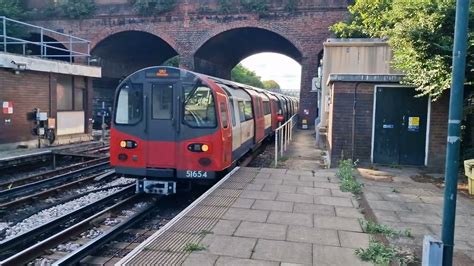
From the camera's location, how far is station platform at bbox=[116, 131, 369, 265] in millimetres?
4789

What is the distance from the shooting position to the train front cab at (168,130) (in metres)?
8.48

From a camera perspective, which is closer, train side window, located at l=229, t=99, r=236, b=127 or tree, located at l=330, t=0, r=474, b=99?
tree, located at l=330, t=0, r=474, b=99

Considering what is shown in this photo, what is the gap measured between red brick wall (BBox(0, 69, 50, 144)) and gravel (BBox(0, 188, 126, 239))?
7757 millimetres

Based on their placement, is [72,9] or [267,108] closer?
[267,108]

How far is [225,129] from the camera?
887 centimetres

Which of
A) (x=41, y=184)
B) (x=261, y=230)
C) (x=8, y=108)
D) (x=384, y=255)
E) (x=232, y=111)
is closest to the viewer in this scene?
(x=384, y=255)

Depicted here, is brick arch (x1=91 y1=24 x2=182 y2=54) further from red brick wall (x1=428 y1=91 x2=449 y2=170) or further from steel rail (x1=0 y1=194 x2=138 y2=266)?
steel rail (x1=0 y1=194 x2=138 y2=266)

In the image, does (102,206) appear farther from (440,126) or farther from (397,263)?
(440,126)

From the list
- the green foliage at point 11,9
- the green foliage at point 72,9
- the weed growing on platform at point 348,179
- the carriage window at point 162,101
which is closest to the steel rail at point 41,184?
the carriage window at point 162,101

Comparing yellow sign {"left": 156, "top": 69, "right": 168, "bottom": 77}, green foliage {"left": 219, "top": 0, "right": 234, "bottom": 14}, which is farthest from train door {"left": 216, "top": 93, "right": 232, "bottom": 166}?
green foliage {"left": 219, "top": 0, "right": 234, "bottom": 14}

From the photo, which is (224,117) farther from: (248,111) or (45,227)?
(248,111)

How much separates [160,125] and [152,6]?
21893mm

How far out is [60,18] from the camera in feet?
98.1

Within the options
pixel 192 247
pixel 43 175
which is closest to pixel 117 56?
pixel 43 175
